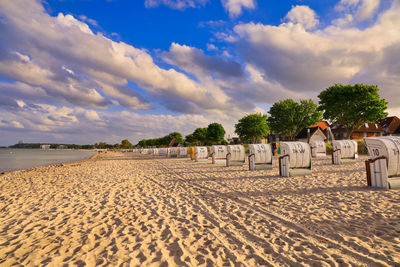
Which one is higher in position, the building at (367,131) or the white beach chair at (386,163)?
the building at (367,131)

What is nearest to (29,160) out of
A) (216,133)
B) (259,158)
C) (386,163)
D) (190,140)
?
(259,158)

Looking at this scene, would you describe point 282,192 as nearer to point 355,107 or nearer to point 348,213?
point 348,213

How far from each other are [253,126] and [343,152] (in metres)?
41.0

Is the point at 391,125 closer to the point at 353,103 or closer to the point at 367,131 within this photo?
the point at 367,131

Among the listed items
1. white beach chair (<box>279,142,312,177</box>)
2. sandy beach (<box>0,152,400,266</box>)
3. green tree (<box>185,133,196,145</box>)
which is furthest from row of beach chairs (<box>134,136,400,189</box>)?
green tree (<box>185,133,196,145</box>)

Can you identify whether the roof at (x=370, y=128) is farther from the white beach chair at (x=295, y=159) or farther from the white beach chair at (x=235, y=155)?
the white beach chair at (x=295, y=159)

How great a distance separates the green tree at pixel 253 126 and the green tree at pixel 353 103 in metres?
18.6

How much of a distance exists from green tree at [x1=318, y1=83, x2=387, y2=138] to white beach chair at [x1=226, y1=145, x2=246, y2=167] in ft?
99.3

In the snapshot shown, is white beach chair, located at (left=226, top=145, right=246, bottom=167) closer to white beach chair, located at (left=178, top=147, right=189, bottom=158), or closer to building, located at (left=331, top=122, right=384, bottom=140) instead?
white beach chair, located at (left=178, top=147, right=189, bottom=158)

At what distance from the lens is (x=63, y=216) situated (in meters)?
5.95

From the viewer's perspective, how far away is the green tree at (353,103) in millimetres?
35281

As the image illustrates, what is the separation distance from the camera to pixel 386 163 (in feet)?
25.2

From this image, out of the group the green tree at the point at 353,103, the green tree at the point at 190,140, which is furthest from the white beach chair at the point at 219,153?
the green tree at the point at 190,140

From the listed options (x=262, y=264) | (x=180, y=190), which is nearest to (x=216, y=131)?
(x=180, y=190)
